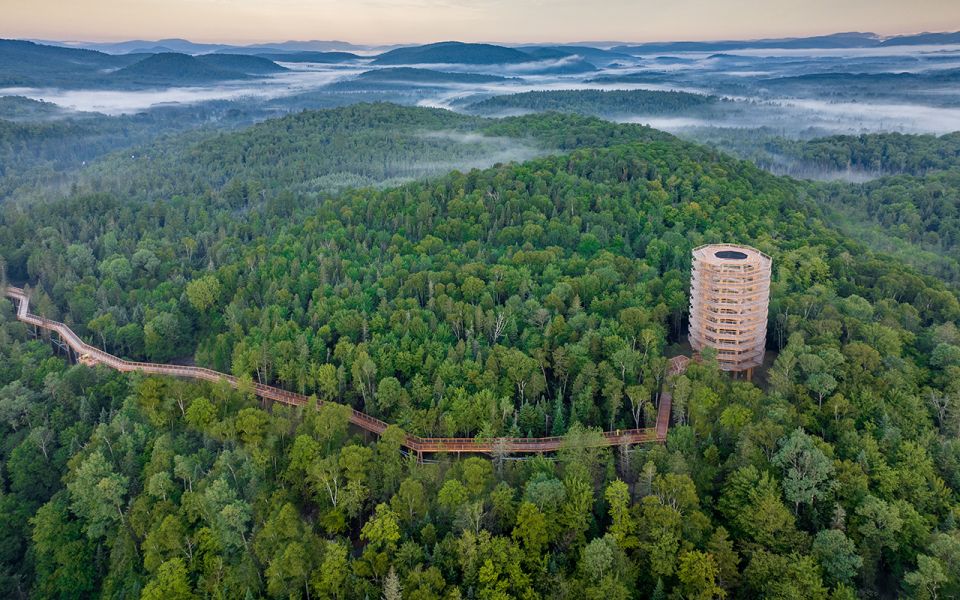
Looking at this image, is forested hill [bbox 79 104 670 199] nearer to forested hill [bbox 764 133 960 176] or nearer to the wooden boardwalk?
the wooden boardwalk

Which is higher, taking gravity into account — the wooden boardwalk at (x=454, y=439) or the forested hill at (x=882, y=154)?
the forested hill at (x=882, y=154)

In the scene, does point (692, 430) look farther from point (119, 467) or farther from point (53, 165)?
point (53, 165)

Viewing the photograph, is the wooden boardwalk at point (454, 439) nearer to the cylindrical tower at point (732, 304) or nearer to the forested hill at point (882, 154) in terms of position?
the cylindrical tower at point (732, 304)

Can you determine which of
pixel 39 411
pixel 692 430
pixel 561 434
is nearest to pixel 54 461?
pixel 39 411

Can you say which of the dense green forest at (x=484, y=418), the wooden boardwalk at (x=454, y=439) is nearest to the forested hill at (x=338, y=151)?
the dense green forest at (x=484, y=418)

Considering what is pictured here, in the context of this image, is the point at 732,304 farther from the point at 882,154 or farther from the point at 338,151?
the point at 882,154

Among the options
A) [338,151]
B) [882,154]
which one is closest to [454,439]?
[338,151]

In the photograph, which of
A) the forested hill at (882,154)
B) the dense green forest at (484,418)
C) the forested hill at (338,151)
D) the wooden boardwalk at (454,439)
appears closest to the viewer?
the dense green forest at (484,418)

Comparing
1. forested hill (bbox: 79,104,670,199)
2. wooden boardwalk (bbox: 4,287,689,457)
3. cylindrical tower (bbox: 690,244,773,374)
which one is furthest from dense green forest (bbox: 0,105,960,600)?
forested hill (bbox: 79,104,670,199)
